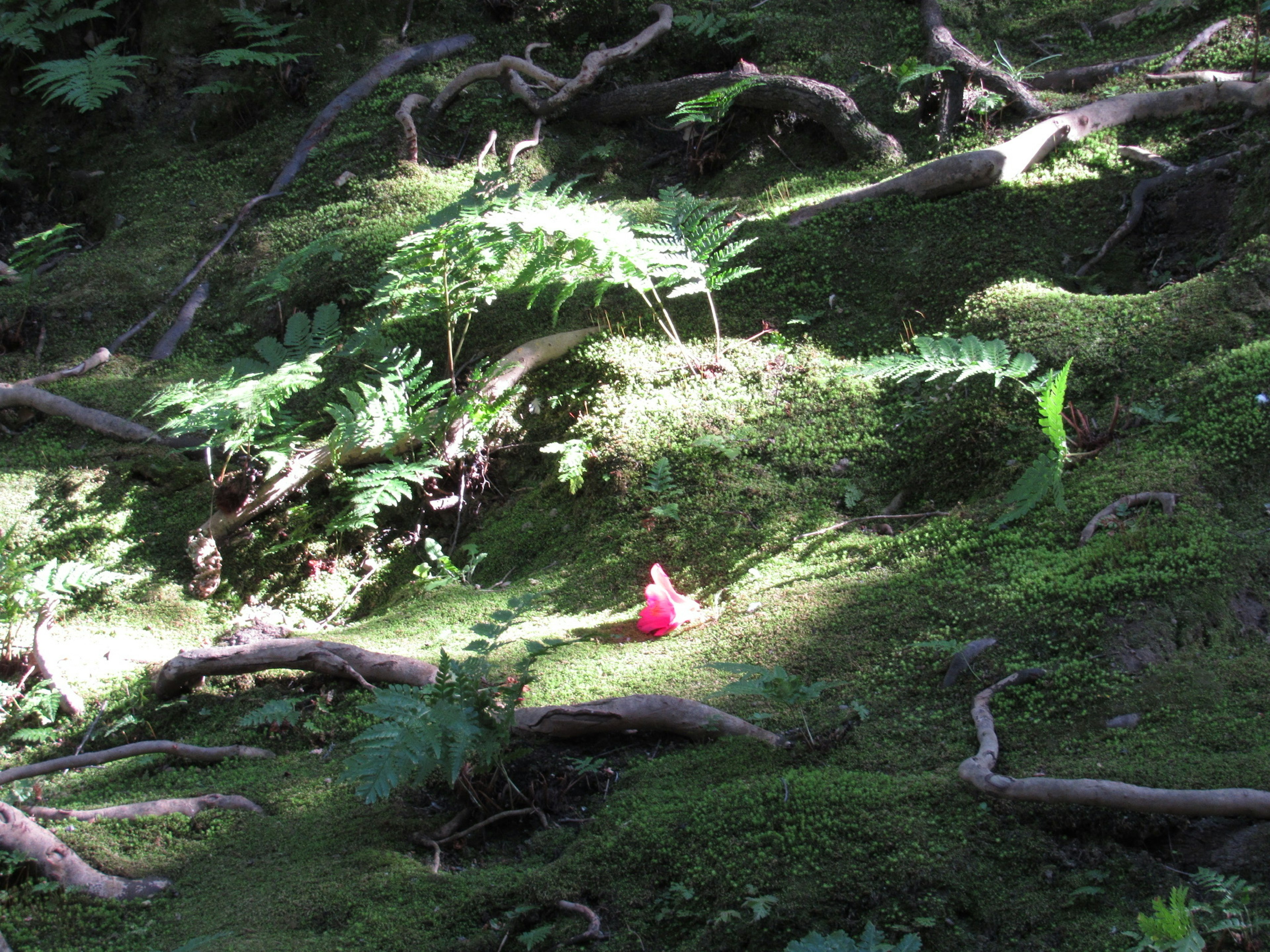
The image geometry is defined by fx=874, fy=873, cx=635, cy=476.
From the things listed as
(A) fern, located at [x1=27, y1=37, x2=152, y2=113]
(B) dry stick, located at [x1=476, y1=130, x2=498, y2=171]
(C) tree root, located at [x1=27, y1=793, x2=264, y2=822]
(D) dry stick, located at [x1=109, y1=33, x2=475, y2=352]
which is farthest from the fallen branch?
(A) fern, located at [x1=27, y1=37, x2=152, y2=113]

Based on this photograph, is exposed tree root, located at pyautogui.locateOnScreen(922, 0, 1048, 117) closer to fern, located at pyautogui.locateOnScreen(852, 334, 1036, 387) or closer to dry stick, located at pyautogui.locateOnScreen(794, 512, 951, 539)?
fern, located at pyautogui.locateOnScreen(852, 334, 1036, 387)

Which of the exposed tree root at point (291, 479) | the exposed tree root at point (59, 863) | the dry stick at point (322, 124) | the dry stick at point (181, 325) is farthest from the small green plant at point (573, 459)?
the dry stick at point (322, 124)

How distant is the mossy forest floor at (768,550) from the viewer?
2.66 meters

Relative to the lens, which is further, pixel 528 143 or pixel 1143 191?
pixel 528 143

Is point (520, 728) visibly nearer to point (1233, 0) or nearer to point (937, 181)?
point (937, 181)

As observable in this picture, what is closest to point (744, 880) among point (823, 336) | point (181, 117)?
A: point (823, 336)

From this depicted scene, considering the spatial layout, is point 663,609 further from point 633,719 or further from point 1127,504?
point 1127,504

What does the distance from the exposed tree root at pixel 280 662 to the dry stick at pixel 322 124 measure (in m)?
5.06

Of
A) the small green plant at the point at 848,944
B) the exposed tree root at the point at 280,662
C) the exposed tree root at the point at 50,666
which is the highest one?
the small green plant at the point at 848,944

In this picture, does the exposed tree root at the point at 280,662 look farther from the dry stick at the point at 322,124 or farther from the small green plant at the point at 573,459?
the dry stick at the point at 322,124

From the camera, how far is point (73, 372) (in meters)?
7.91

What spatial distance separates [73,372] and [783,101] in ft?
23.1

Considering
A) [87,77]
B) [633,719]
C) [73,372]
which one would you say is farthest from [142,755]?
[87,77]

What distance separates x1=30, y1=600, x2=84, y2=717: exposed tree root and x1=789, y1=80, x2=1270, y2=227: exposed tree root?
592 centimetres
